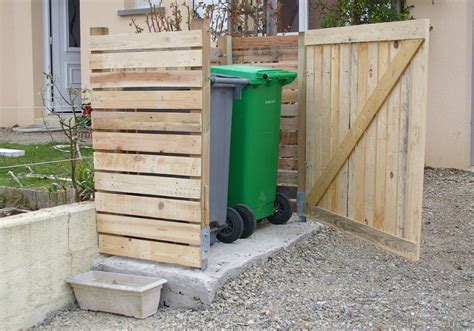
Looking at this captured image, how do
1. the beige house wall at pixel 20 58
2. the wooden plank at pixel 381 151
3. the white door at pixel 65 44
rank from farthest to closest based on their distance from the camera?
the white door at pixel 65 44
the beige house wall at pixel 20 58
the wooden plank at pixel 381 151

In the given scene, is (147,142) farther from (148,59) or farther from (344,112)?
(344,112)

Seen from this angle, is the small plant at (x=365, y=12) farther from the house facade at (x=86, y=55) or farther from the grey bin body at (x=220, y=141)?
the grey bin body at (x=220, y=141)

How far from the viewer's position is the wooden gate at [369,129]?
4805 mm

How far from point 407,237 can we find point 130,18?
280 inches

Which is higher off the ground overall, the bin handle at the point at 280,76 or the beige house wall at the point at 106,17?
the beige house wall at the point at 106,17

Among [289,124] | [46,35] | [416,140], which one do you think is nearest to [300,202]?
[289,124]

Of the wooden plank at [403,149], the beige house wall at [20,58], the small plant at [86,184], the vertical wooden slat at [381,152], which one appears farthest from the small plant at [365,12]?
the beige house wall at [20,58]

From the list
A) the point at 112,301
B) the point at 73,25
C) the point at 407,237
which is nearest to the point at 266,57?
the point at 407,237

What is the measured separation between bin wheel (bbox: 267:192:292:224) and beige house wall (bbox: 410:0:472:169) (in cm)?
366

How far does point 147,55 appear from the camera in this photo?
187 inches

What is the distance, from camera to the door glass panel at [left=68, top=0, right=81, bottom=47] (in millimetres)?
12914

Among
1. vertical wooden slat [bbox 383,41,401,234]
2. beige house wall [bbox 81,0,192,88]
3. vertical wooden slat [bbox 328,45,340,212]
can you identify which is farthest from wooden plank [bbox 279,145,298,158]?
beige house wall [bbox 81,0,192,88]

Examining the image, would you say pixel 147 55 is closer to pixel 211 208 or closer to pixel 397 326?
pixel 211 208

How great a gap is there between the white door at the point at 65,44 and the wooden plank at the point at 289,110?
6.99 m
